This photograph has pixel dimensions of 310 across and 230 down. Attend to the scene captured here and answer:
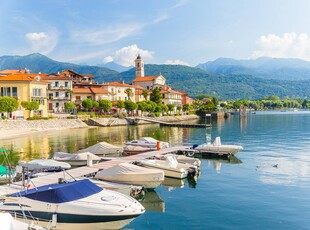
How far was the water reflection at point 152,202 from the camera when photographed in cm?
2091

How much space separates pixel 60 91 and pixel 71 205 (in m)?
92.5

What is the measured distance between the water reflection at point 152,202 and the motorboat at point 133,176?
0.79 meters

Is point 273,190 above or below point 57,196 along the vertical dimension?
below

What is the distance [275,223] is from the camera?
1817 cm

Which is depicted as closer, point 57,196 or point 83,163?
point 57,196

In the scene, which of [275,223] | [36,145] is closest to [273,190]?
[275,223]

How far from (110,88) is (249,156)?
283 feet

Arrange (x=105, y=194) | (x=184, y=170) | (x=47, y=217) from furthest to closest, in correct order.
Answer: (x=184, y=170) < (x=105, y=194) < (x=47, y=217)

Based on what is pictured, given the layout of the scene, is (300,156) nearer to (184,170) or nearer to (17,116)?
(184,170)

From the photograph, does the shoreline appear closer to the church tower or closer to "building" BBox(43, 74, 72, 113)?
"building" BBox(43, 74, 72, 113)

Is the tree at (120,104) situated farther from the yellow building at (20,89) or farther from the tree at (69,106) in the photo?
the yellow building at (20,89)

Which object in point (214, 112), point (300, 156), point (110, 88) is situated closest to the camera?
point (300, 156)

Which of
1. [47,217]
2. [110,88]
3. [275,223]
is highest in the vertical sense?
[110,88]

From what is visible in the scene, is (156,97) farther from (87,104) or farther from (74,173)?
(74,173)
